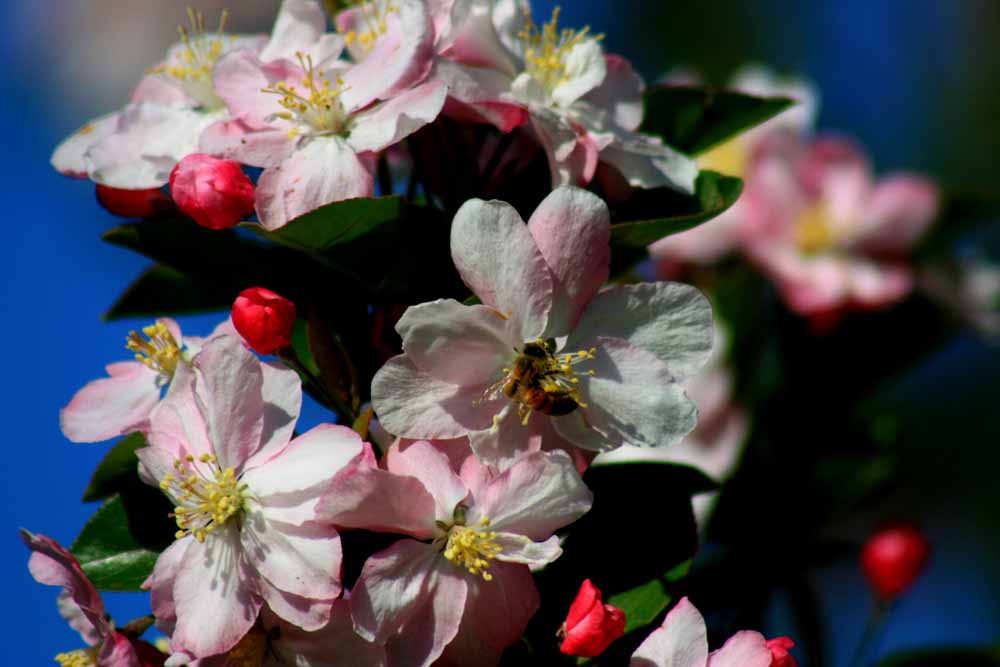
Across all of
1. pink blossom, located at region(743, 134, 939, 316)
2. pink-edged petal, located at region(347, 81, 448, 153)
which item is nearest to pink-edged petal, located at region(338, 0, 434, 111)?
pink-edged petal, located at region(347, 81, 448, 153)

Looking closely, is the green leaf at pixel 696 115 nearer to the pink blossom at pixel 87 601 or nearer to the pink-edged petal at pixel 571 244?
the pink-edged petal at pixel 571 244

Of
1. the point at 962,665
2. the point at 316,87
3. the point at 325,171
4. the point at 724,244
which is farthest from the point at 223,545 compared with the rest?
the point at 724,244

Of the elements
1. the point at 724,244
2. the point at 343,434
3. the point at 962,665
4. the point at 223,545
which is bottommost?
the point at 962,665

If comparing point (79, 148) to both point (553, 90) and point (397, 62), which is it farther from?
point (553, 90)

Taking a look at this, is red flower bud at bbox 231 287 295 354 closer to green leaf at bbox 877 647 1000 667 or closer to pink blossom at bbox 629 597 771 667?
pink blossom at bbox 629 597 771 667

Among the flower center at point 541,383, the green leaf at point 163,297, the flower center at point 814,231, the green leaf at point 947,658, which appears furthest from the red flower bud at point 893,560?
the green leaf at point 163,297

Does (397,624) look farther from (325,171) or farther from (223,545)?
(325,171)

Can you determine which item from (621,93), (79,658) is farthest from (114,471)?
(621,93)
